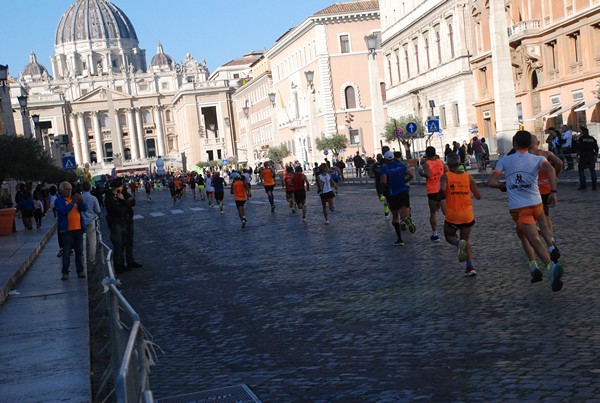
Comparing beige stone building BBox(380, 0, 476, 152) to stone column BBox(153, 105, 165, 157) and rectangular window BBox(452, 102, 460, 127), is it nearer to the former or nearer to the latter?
rectangular window BBox(452, 102, 460, 127)

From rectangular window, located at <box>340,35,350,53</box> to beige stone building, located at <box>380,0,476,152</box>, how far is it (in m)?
12.8

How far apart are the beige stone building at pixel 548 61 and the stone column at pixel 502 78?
209 inches

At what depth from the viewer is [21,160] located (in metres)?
35.8

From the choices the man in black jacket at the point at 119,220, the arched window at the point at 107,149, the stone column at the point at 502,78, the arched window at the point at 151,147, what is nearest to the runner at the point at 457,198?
the man in black jacket at the point at 119,220

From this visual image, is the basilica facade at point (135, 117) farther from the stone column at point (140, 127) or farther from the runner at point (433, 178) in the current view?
the runner at point (433, 178)

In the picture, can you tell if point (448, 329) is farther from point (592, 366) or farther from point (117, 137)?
point (117, 137)

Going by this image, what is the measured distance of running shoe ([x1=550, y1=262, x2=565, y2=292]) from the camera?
9.40 metres

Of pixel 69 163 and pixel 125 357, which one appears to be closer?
pixel 125 357

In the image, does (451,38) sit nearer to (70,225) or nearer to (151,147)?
(70,225)

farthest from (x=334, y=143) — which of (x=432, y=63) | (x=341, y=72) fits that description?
(x=432, y=63)

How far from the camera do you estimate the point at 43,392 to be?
6.82 metres

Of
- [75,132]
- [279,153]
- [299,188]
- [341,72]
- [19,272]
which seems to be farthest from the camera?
[75,132]

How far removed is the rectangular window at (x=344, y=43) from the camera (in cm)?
8144

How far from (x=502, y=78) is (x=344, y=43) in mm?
50442
